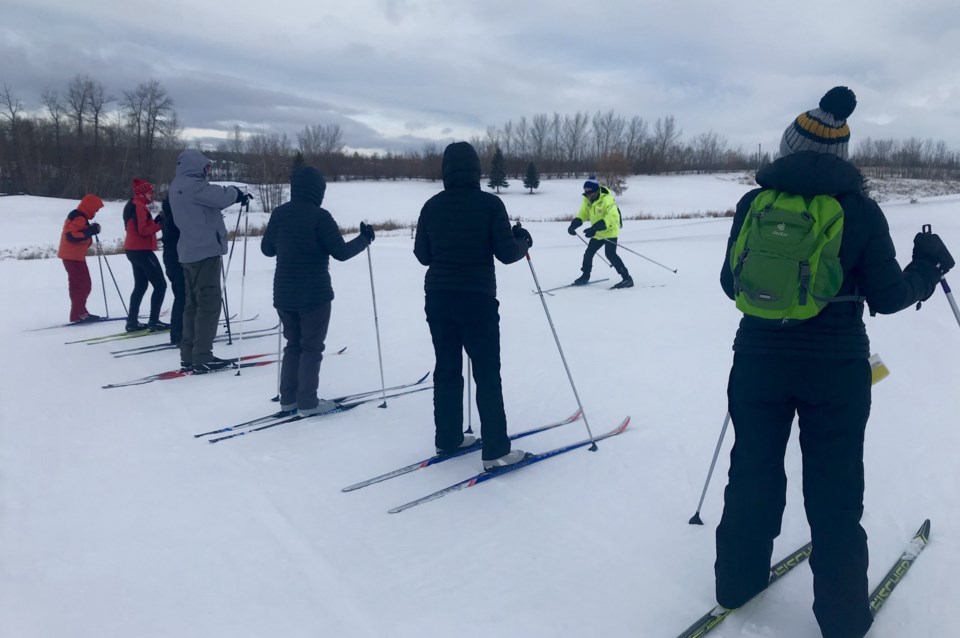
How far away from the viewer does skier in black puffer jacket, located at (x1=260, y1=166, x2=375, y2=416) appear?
411 centimetres

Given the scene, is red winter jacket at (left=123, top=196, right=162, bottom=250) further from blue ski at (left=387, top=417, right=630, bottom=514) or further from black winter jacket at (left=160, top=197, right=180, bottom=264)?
blue ski at (left=387, top=417, right=630, bottom=514)

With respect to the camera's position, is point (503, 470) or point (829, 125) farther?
point (503, 470)

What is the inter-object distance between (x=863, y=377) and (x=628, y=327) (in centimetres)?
478

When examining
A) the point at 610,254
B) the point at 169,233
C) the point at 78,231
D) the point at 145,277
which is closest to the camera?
the point at 169,233

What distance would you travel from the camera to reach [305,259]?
13.5 ft

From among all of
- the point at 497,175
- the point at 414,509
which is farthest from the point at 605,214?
the point at 497,175

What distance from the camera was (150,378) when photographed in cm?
532

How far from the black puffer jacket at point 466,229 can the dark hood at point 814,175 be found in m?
1.49

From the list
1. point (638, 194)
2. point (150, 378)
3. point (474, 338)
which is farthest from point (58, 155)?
point (474, 338)

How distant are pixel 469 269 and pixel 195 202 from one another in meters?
3.16

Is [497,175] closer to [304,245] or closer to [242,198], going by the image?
[242,198]

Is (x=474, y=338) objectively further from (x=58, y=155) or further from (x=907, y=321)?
(x=58, y=155)

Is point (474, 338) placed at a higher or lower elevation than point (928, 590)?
higher

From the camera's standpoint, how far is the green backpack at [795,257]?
1.87m
